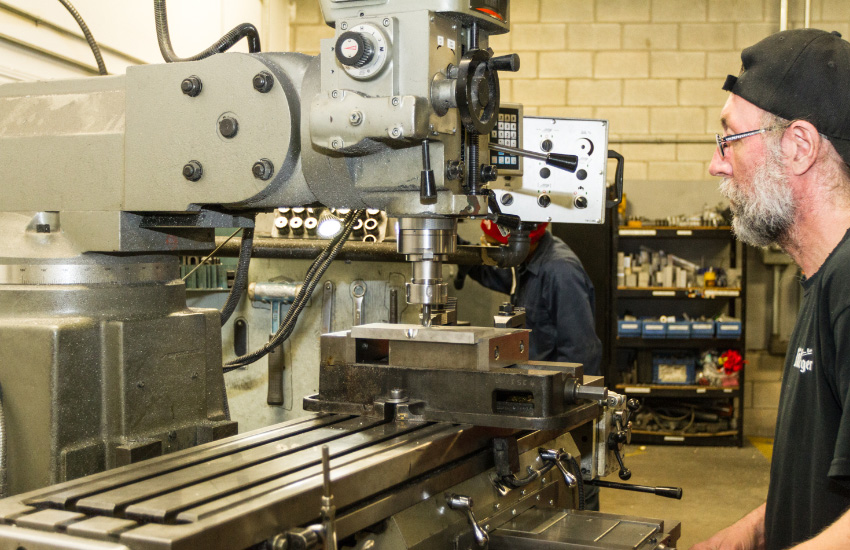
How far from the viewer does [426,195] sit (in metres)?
1.10

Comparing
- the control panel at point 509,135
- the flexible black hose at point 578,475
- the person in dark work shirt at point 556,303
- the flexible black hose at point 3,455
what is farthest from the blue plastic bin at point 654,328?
the flexible black hose at point 3,455

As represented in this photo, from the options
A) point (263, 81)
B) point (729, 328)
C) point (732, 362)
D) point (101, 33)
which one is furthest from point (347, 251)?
point (732, 362)

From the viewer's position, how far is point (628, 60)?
5129 mm

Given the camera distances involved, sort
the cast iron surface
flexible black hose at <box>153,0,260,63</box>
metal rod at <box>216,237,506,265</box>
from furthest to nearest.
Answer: metal rod at <box>216,237,506,265</box> < flexible black hose at <box>153,0,260,63</box> < the cast iron surface

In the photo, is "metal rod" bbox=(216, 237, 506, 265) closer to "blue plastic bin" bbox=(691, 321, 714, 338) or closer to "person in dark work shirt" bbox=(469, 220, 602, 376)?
"person in dark work shirt" bbox=(469, 220, 602, 376)

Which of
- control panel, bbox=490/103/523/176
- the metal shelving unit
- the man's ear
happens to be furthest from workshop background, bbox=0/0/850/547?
the man's ear

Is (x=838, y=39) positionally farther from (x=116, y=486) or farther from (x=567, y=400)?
(x=116, y=486)

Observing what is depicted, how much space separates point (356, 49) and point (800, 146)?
0.74 metres

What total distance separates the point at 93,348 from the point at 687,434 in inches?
173

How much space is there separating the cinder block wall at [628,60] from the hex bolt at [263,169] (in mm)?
4153

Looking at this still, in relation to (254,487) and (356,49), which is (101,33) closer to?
(356,49)

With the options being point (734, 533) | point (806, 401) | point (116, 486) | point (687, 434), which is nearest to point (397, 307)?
point (734, 533)

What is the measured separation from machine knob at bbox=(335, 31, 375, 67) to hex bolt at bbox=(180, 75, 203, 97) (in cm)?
24

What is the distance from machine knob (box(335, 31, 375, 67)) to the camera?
3.54 ft
